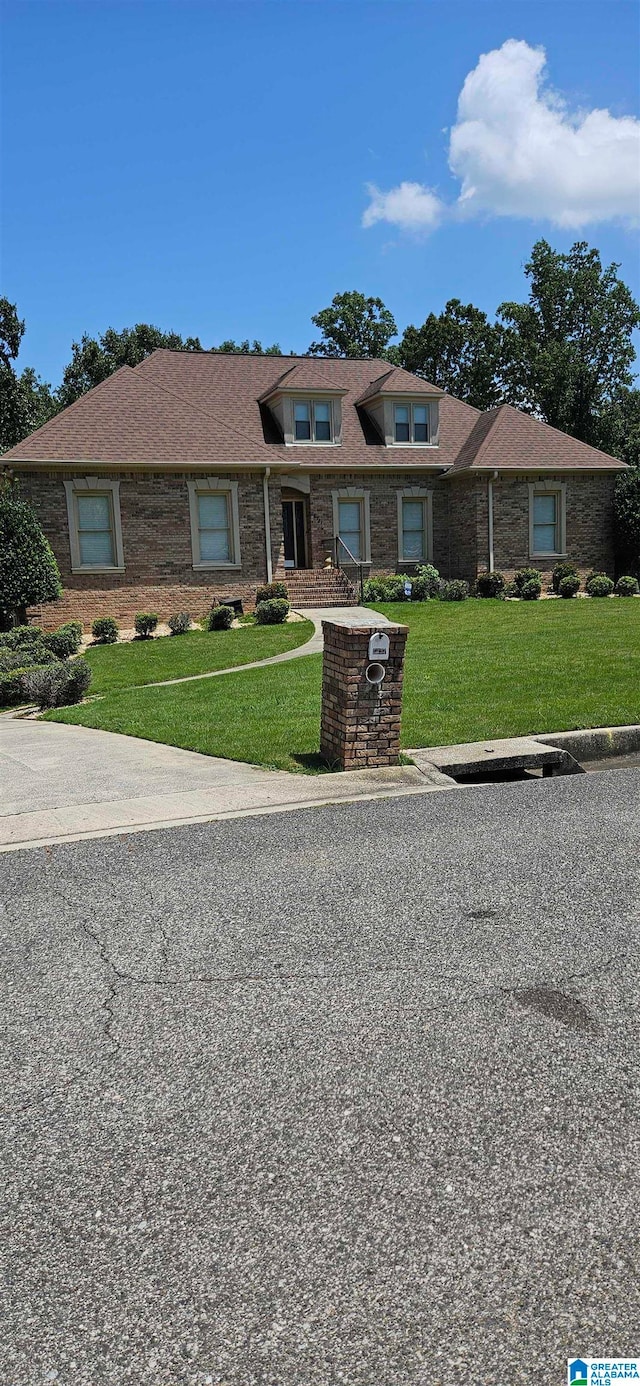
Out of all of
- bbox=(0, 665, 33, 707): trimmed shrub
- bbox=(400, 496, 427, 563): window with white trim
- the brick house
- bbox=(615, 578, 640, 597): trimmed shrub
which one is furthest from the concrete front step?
bbox=(0, 665, 33, 707): trimmed shrub

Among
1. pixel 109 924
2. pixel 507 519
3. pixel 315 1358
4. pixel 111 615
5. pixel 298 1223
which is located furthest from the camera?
pixel 507 519

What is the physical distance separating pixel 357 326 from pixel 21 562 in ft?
117

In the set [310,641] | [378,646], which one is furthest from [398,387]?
[378,646]

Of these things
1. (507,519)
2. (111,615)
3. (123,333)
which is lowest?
(111,615)

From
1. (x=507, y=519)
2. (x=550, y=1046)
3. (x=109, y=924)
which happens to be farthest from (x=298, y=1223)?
(x=507, y=519)

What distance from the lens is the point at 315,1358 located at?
2.06 m

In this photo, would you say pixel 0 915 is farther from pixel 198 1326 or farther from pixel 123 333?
pixel 123 333

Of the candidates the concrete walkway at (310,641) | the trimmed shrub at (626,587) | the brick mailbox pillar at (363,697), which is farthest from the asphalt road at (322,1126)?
the trimmed shrub at (626,587)

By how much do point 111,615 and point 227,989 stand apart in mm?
19498

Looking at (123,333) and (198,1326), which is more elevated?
(123,333)

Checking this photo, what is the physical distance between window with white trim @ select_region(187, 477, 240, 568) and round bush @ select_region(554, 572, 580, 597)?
8703 mm

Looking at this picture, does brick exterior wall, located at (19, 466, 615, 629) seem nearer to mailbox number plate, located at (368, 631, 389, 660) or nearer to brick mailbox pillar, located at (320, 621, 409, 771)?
brick mailbox pillar, located at (320, 621, 409, 771)

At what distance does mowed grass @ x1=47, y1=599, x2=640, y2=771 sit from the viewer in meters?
9.03

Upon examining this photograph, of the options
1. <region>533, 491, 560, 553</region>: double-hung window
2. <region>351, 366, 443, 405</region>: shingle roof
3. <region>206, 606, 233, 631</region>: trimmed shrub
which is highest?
<region>351, 366, 443, 405</region>: shingle roof
